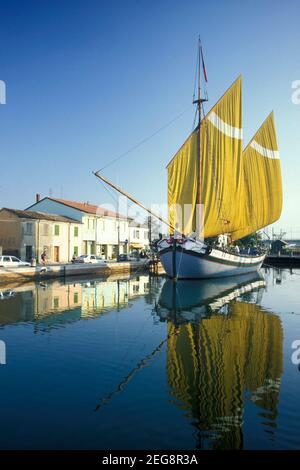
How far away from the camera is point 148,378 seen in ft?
34.5

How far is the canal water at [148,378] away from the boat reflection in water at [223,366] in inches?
1.4

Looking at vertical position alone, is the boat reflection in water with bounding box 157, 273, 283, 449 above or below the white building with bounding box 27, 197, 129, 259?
below

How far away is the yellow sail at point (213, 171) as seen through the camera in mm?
37625

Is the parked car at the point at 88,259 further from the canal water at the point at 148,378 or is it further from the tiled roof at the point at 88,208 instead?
the canal water at the point at 148,378

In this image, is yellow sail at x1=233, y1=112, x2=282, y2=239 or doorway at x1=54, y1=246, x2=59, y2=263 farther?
doorway at x1=54, y1=246, x2=59, y2=263

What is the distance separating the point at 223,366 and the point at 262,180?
43.3 metres

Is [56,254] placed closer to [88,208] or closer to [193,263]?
[88,208]

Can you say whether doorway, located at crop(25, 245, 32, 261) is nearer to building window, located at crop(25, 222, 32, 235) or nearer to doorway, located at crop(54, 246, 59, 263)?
building window, located at crop(25, 222, 32, 235)

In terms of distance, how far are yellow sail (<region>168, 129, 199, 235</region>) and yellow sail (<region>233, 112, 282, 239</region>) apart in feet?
41.5

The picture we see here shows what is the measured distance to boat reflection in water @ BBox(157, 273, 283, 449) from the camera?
25.6ft

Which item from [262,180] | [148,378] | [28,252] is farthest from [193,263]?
[148,378]

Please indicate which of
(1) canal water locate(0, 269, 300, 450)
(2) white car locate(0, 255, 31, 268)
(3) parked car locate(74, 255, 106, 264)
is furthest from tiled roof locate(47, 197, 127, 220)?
(1) canal water locate(0, 269, 300, 450)
